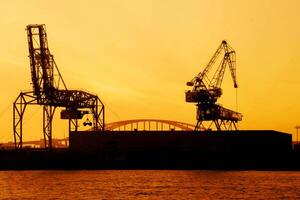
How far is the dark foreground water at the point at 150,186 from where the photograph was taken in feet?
305

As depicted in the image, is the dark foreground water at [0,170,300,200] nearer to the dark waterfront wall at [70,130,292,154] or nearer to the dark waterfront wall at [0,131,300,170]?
the dark waterfront wall at [0,131,300,170]

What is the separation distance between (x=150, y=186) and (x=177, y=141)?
162 feet

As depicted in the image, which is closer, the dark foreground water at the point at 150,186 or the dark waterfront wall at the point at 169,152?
the dark foreground water at the point at 150,186

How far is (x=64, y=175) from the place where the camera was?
126625 mm

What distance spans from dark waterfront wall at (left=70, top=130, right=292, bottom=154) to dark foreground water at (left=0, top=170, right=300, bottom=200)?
19.6 meters

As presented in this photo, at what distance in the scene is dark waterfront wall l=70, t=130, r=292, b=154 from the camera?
14750 centimetres

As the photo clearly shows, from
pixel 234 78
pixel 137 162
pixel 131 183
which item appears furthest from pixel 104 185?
pixel 234 78

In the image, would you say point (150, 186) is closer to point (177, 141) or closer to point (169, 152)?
point (169, 152)

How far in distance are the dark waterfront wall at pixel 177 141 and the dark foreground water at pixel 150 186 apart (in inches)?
772

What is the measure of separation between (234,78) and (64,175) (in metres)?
66.6

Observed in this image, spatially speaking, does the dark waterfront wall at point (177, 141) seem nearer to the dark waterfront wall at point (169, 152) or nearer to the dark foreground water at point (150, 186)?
the dark waterfront wall at point (169, 152)

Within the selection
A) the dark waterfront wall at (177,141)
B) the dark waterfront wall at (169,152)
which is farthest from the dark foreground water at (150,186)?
the dark waterfront wall at (177,141)

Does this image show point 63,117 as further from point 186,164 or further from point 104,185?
point 104,185

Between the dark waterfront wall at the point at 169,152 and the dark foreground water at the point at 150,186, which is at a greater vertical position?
the dark waterfront wall at the point at 169,152
